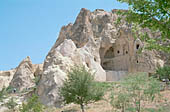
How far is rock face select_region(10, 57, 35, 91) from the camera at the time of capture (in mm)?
35578

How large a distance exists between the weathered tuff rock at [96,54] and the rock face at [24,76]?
8.05 m

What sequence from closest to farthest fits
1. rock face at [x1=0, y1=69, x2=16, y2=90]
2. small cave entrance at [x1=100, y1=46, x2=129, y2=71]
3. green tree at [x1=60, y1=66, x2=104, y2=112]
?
1. green tree at [x1=60, y1=66, x2=104, y2=112]
2. small cave entrance at [x1=100, y1=46, x2=129, y2=71]
3. rock face at [x1=0, y1=69, x2=16, y2=90]

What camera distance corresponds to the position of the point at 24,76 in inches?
1441

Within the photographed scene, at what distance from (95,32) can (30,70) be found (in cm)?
1382

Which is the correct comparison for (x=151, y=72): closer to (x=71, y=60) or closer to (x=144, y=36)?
(x=71, y=60)

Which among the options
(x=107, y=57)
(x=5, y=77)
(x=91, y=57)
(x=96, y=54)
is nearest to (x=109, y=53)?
(x=107, y=57)

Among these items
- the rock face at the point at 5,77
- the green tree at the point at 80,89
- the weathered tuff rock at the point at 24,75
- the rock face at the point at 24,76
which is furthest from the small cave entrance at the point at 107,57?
the green tree at the point at 80,89

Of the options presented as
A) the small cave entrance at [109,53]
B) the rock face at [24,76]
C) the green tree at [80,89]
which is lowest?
the green tree at [80,89]

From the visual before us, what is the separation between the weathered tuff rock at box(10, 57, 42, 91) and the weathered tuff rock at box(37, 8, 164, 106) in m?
7.54

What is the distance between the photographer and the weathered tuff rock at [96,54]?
2320 cm

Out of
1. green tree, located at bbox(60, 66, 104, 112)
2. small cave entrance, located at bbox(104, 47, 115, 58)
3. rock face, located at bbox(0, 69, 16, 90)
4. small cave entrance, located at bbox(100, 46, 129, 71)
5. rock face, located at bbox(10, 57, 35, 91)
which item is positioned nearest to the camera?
green tree, located at bbox(60, 66, 104, 112)

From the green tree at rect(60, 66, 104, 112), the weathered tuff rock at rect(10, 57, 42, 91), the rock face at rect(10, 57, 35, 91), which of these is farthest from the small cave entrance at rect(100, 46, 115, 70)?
the green tree at rect(60, 66, 104, 112)

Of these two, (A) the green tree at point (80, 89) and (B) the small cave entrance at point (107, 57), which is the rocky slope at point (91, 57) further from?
(A) the green tree at point (80, 89)

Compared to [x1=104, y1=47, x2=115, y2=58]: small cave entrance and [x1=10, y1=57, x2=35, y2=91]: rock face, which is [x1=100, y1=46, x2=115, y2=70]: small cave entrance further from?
[x1=10, y1=57, x2=35, y2=91]: rock face
